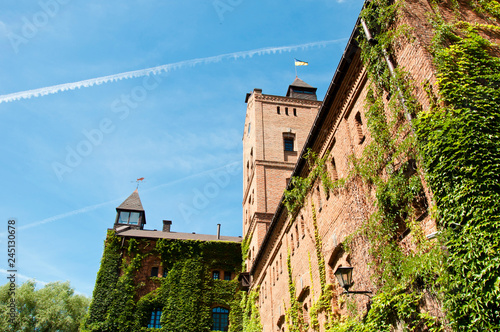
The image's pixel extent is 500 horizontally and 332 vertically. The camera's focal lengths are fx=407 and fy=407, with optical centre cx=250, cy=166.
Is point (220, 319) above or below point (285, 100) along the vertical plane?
below

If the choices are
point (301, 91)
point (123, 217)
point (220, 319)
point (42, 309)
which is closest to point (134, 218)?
point (123, 217)

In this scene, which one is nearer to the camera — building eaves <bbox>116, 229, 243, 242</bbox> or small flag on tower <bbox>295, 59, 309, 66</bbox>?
building eaves <bbox>116, 229, 243, 242</bbox>

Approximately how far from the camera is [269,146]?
32.5m

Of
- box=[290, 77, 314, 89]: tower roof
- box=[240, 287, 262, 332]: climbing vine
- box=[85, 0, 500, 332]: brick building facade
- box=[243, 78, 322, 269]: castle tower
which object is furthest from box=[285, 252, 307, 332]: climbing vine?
box=[290, 77, 314, 89]: tower roof

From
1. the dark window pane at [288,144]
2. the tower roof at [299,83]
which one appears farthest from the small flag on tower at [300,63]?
the dark window pane at [288,144]

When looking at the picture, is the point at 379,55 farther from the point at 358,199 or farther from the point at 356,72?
the point at 358,199

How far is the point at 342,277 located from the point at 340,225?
3255mm

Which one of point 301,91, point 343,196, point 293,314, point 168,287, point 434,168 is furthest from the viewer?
point 301,91

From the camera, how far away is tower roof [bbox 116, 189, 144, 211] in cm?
3984

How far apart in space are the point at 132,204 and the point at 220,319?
50.8 ft

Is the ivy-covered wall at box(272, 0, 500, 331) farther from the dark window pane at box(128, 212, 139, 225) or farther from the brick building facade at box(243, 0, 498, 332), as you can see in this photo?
the dark window pane at box(128, 212, 139, 225)

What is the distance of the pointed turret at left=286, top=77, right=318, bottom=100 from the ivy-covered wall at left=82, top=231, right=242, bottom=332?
14.5 m

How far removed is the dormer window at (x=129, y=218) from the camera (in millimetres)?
39125

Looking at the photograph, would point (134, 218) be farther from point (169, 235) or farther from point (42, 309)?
point (42, 309)
